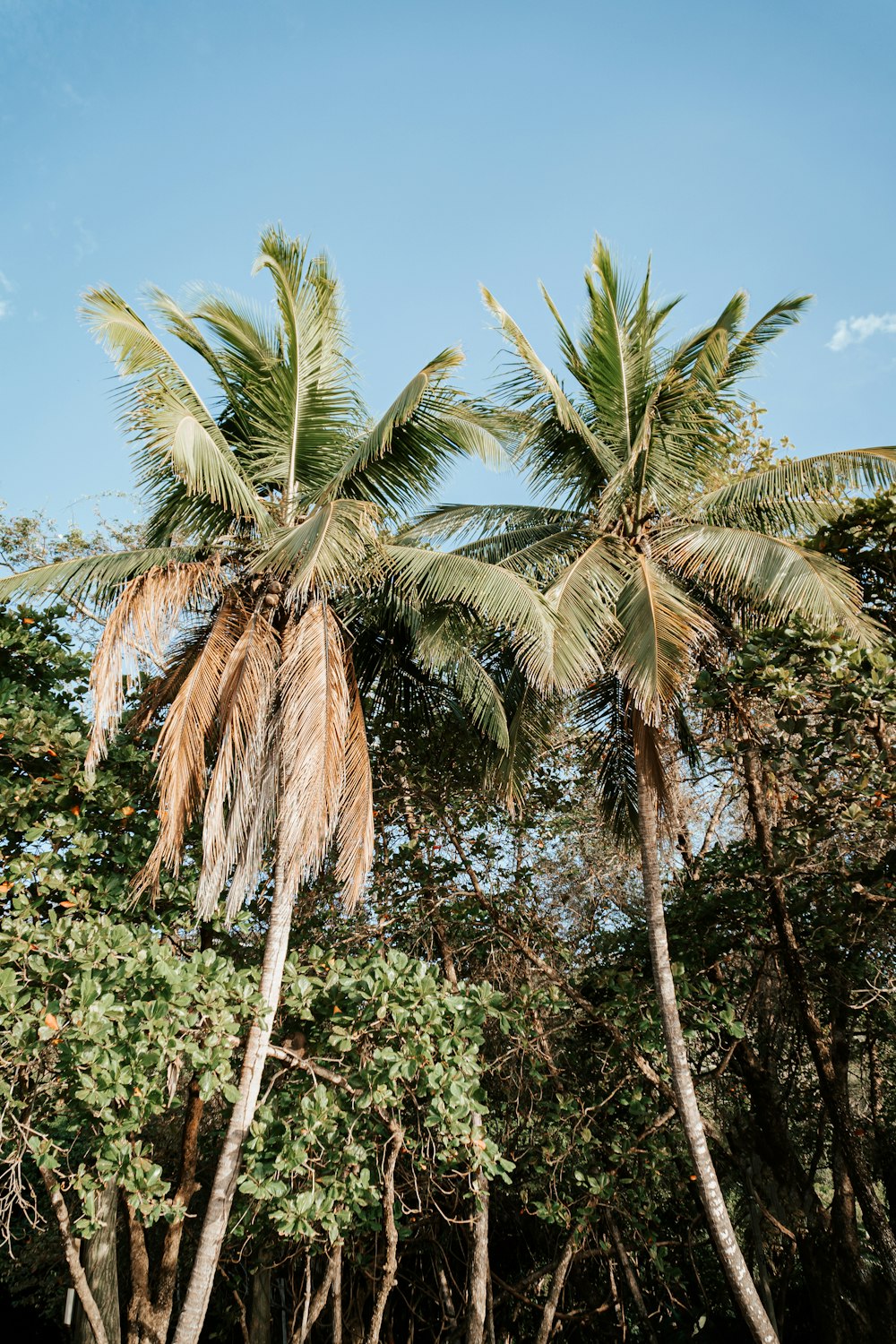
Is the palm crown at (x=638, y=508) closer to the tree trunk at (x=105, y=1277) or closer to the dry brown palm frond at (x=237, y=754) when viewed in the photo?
the dry brown palm frond at (x=237, y=754)

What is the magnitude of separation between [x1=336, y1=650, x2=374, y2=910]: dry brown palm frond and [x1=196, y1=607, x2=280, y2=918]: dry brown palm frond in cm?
66

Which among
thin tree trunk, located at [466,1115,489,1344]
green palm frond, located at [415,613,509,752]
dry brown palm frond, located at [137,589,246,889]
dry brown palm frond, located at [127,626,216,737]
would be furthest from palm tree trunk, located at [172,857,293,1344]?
thin tree trunk, located at [466,1115,489,1344]

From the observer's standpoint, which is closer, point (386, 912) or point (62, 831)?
point (62, 831)

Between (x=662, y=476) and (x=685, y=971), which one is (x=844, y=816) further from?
(x=662, y=476)

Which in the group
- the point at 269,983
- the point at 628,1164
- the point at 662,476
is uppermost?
the point at 662,476

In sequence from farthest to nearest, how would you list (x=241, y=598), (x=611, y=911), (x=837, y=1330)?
(x=611, y=911) → (x=837, y=1330) → (x=241, y=598)

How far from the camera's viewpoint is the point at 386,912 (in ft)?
28.7

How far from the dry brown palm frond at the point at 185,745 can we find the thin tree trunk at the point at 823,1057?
→ 4.35m

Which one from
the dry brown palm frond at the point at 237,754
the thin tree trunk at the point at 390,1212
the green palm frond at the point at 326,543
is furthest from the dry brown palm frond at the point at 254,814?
the thin tree trunk at the point at 390,1212

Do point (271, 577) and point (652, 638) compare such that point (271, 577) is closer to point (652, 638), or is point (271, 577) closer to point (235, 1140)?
point (652, 638)

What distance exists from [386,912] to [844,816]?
4.28 metres

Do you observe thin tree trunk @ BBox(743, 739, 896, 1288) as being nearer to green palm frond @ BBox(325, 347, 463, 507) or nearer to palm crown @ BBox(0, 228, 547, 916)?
palm crown @ BBox(0, 228, 547, 916)

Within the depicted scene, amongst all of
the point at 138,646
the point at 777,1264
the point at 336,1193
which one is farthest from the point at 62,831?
the point at 777,1264

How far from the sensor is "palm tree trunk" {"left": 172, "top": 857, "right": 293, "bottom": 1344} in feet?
19.0
